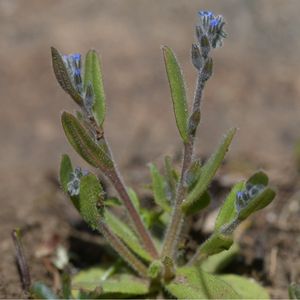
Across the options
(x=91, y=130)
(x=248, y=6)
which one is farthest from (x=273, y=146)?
(x=91, y=130)

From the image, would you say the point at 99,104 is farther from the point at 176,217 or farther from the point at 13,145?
the point at 13,145

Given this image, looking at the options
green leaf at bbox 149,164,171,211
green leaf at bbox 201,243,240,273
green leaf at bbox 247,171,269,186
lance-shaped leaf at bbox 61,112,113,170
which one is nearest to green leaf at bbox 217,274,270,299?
green leaf at bbox 201,243,240,273

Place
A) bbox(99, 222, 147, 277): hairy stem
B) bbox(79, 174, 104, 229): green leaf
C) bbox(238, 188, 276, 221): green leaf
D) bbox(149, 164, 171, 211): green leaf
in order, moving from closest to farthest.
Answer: bbox(238, 188, 276, 221): green leaf, bbox(79, 174, 104, 229): green leaf, bbox(99, 222, 147, 277): hairy stem, bbox(149, 164, 171, 211): green leaf

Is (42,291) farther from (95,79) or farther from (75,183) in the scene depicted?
(95,79)

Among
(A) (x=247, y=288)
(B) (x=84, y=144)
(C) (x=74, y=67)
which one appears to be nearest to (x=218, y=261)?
(A) (x=247, y=288)

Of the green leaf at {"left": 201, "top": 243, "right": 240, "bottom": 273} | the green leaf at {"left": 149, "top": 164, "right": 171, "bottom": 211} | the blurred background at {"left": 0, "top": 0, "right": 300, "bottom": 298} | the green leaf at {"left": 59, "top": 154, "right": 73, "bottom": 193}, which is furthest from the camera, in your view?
the blurred background at {"left": 0, "top": 0, "right": 300, "bottom": 298}

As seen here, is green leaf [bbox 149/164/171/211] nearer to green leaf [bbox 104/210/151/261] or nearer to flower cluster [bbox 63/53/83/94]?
green leaf [bbox 104/210/151/261]
